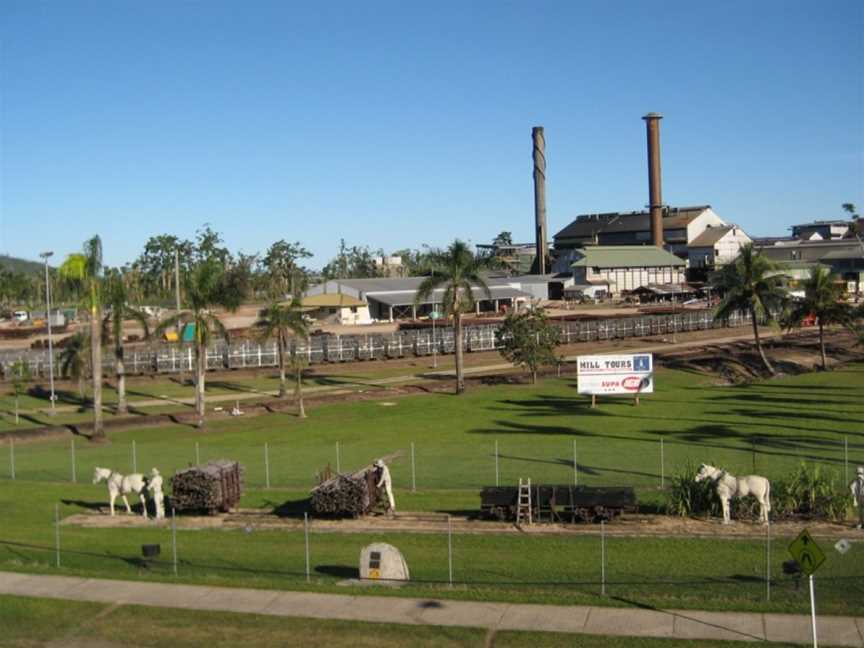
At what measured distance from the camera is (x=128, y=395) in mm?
68375

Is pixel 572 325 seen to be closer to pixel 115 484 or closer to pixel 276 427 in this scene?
pixel 276 427

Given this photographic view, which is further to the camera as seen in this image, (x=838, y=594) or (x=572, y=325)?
(x=572, y=325)

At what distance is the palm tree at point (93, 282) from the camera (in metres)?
51.4

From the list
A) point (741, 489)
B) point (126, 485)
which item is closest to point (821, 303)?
point (741, 489)

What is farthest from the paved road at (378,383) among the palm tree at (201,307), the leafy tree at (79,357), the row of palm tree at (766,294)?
the row of palm tree at (766,294)

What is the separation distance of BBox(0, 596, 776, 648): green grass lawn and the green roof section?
14584 cm

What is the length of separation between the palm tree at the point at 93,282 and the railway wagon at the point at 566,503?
2768 cm

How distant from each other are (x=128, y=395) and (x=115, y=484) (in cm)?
3642

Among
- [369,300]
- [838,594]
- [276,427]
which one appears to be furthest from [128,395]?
[369,300]

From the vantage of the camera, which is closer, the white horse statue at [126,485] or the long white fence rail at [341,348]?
the white horse statue at [126,485]

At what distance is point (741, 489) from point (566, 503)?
5039 mm

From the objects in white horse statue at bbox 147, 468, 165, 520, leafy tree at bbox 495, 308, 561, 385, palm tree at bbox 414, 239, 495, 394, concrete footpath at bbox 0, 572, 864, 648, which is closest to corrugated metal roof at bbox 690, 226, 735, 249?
leafy tree at bbox 495, 308, 561, 385

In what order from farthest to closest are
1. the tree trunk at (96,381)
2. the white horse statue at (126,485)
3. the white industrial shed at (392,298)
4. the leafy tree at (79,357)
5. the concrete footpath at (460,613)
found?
1. the white industrial shed at (392,298)
2. the leafy tree at (79,357)
3. the tree trunk at (96,381)
4. the white horse statue at (126,485)
5. the concrete footpath at (460,613)

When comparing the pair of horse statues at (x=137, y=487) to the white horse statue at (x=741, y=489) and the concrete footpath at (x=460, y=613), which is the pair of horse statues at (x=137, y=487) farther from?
the white horse statue at (x=741, y=489)
